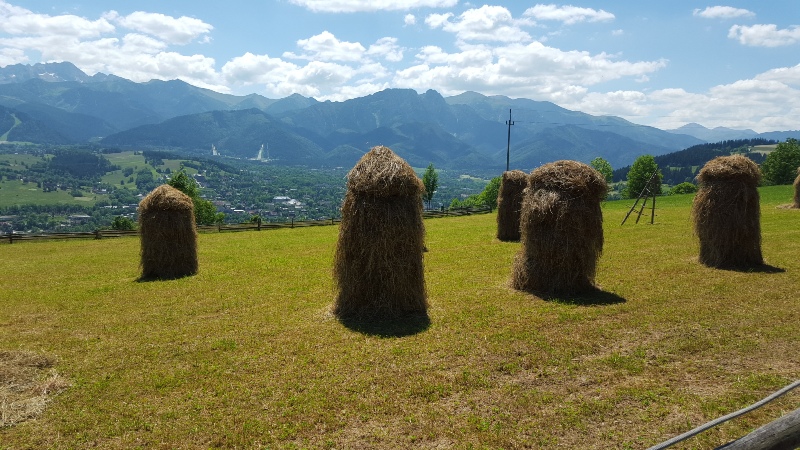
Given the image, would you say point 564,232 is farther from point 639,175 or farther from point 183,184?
point 639,175

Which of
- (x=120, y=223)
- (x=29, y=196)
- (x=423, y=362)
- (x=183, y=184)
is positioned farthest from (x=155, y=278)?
(x=29, y=196)

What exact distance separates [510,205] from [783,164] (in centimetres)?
7723

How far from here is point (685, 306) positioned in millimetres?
12008

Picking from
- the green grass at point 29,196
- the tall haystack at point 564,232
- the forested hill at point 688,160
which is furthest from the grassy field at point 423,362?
the green grass at point 29,196

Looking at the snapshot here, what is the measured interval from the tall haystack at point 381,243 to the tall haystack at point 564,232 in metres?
4.15

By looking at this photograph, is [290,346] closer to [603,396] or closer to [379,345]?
[379,345]

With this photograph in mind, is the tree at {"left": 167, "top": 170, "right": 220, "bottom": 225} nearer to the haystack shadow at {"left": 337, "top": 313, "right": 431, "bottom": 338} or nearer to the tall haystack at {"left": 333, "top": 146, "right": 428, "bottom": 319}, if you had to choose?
the tall haystack at {"left": 333, "top": 146, "right": 428, "bottom": 319}

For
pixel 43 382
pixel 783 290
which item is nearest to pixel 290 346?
pixel 43 382

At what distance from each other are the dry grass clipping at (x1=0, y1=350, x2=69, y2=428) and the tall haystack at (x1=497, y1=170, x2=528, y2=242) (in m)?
22.8

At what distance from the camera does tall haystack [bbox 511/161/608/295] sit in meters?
13.7

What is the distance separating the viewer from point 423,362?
29.6ft

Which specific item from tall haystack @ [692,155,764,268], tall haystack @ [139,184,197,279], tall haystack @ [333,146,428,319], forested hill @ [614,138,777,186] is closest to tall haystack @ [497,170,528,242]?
tall haystack @ [692,155,764,268]

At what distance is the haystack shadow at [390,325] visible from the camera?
427 inches

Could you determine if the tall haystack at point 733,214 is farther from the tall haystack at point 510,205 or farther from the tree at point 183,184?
the tree at point 183,184
